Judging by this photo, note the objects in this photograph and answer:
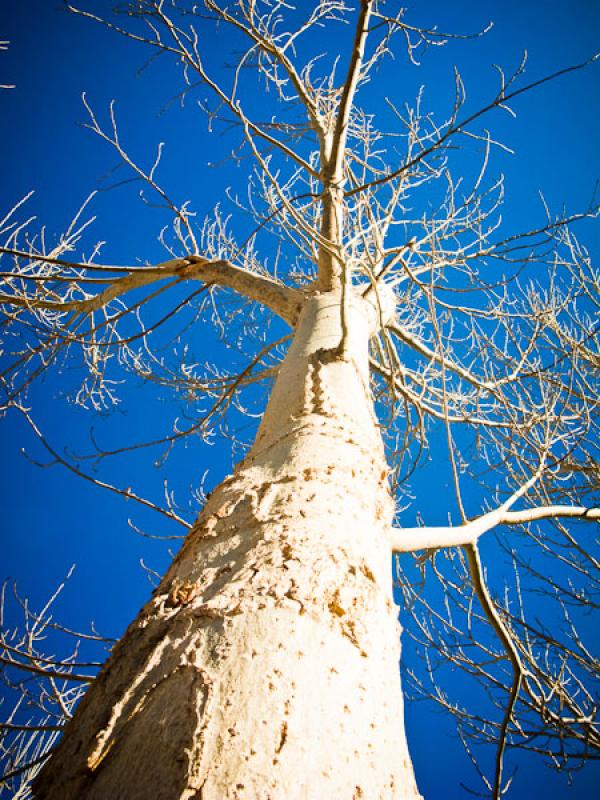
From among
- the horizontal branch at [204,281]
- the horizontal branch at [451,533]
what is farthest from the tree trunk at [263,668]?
the horizontal branch at [204,281]

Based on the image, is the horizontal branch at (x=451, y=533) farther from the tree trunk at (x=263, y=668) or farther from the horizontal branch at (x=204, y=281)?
the horizontal branch at (x=204, y=281)

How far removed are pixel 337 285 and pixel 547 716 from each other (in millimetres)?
1916

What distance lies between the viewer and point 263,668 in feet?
1.92

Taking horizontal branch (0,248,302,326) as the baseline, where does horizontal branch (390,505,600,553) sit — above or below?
below

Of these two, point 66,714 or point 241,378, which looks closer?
point 66,714

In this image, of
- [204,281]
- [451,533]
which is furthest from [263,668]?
[204,281]

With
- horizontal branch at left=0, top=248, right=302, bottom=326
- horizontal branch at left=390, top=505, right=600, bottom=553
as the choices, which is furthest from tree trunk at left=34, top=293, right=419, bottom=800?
horizontal branch at left=0, top=248, right=302, bottom=326

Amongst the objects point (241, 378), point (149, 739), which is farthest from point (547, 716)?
point (241, 378)

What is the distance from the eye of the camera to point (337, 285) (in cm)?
208

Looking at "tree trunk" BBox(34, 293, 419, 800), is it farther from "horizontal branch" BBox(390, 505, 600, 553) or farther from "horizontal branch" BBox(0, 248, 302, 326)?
"horizontal branch" BBox(0, 248, 302, 326)

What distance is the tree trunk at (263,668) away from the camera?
499 millimetres

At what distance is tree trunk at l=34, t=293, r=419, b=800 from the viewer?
50 cm

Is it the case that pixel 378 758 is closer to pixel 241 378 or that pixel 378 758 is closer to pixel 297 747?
pixel 297 747

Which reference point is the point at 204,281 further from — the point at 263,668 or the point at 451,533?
the point at 263,668
